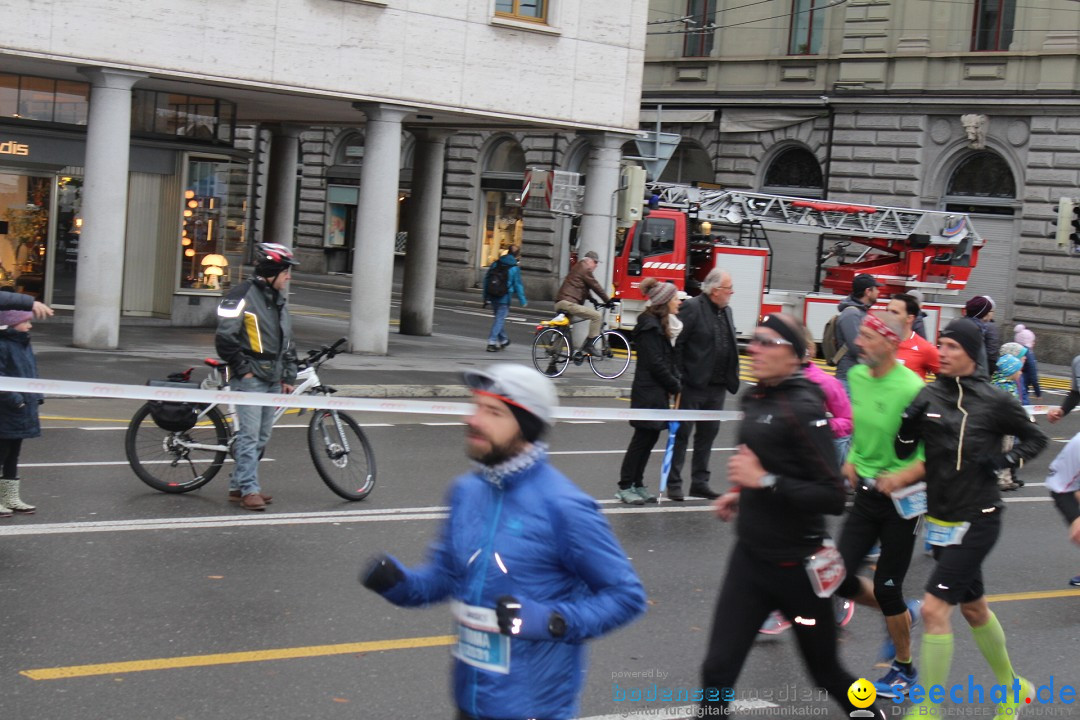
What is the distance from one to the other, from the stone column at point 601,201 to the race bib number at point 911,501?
16.3 meters

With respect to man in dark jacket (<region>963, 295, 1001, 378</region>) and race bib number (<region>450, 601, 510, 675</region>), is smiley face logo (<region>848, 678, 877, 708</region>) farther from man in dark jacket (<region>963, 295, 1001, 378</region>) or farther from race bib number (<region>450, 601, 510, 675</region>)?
man in dark jacket (<region>963, 295, 1001, 378</region>)

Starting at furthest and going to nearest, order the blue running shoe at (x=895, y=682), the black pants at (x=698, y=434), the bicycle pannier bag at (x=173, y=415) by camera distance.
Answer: the black pants at (x=698, y=434) < the bicycle pannier bag at (x=173, y=415) < the blue running shoe at (x=895, y=682)

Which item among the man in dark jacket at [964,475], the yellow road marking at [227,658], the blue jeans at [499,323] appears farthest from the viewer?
the blue jeans at [499,323]

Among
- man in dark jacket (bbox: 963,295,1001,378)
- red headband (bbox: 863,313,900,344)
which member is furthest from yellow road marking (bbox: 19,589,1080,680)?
man in dark jacket (bbox: 963,295,1001,378)

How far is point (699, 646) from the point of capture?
6824 mm

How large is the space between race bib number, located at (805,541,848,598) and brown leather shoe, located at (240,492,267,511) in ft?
17.5

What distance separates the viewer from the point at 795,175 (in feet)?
119

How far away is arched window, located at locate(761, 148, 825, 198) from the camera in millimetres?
35812

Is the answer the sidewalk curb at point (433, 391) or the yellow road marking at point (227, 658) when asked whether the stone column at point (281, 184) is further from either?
the yellow road marking at point (227, 658)

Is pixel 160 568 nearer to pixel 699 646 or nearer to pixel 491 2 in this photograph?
pixel 699 646

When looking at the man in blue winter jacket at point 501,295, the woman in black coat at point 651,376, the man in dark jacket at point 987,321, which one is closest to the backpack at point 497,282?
the man in blue winter jacket at point 501,295

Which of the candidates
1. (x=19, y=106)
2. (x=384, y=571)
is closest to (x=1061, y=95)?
(x=19, y=106)

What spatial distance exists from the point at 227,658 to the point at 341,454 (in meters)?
4.02

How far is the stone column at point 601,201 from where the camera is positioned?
878 inches
